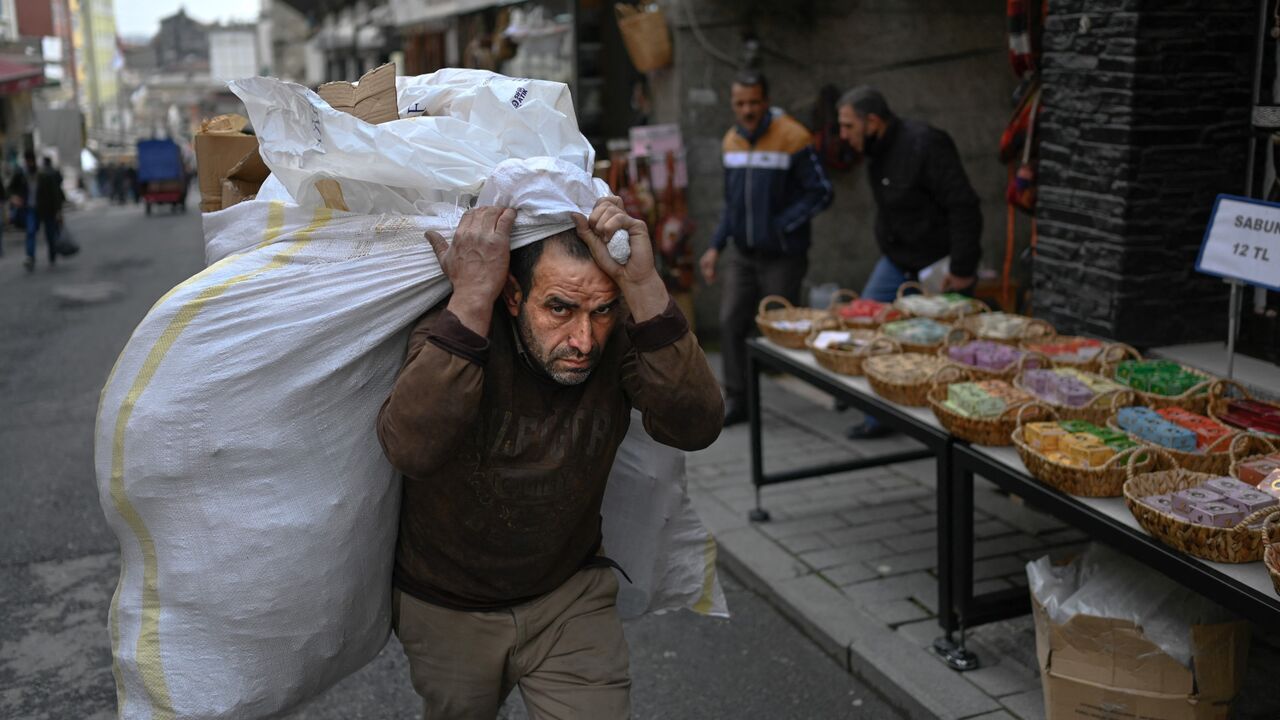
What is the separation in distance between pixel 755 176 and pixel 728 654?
332 cm

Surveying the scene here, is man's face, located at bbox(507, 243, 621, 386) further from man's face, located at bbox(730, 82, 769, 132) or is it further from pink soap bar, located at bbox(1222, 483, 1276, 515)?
man's face, located at bbox(730, 82, 769, 132)

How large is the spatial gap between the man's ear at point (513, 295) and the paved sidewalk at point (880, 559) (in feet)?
6.99

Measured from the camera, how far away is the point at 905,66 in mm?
9148

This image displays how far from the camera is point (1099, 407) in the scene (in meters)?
3.91

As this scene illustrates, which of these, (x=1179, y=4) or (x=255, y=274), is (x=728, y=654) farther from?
(x=1179, y=4)

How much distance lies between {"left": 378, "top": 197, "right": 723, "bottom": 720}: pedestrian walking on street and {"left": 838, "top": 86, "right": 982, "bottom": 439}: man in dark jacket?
3975mm


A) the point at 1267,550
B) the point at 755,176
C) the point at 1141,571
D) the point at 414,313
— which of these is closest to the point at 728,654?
the point at 1141,571

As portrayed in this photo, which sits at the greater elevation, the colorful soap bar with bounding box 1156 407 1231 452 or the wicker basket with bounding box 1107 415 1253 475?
the colorful soap bar with bounding box 1156 407 1231 452

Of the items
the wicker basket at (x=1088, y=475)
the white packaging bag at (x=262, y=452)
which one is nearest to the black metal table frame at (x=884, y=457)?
the wicker basket at (x=1088, y=475)

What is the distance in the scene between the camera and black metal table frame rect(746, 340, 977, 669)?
398 centimetres

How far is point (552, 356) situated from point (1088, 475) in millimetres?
1707

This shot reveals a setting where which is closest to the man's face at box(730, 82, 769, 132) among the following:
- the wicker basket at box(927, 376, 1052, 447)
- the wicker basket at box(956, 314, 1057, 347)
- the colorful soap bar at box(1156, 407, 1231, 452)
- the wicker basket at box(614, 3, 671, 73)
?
the wicker basket at box(614, 3, 671, 73)

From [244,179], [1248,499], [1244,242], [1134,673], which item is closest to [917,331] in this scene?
[1244,242]

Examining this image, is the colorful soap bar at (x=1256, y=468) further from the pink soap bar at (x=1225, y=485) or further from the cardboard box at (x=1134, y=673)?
the cardboard box at (x=1134, y=673)
